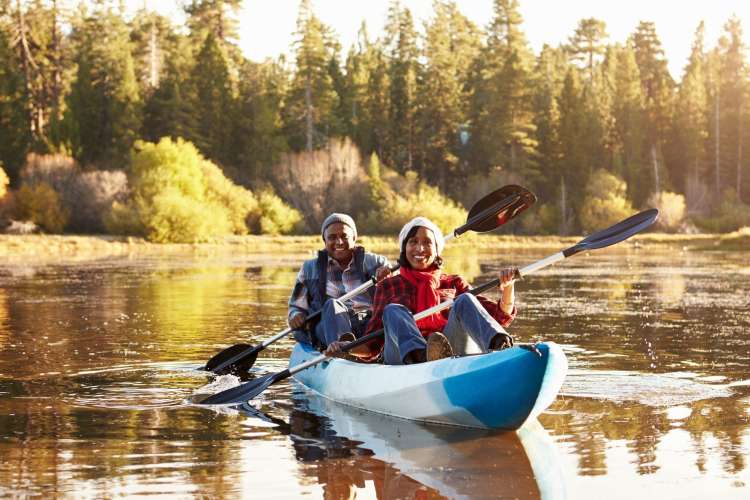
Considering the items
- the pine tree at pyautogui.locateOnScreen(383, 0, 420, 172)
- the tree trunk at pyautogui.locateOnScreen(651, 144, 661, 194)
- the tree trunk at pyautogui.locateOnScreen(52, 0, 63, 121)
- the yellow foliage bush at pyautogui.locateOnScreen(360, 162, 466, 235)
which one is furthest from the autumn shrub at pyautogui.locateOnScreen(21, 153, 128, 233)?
the tree trunk at pyautogui.locateOnScreen(651, 144, 661, 194)

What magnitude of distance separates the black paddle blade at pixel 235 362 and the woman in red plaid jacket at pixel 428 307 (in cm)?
265

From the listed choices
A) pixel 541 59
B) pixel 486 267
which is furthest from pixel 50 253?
pixel 541 59

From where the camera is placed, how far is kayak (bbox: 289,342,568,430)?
23.0 feet

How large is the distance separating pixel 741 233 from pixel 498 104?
2438cm

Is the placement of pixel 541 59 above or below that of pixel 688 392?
above

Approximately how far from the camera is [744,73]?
83062 millimetres

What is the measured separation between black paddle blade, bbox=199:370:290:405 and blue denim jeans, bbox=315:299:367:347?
58 cm

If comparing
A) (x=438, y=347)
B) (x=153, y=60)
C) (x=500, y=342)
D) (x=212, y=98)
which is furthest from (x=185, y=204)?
(x=500, y=342)

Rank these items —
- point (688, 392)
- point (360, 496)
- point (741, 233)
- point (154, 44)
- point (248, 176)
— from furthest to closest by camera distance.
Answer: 1. point (154, 44)
2. point (248, 176)
3. point (741, 233)
4. point (688, 392)
5. point (360, 496)

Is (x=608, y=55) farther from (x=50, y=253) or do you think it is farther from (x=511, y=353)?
(x=511, y=353)

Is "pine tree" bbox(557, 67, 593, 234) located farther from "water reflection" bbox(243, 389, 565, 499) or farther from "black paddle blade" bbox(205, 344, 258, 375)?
"water reflection" bbox(243, 389, 565, 499)

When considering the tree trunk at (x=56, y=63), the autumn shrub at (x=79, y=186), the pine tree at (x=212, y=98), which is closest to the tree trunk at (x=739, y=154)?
the pine tree at (x=212, y=98)

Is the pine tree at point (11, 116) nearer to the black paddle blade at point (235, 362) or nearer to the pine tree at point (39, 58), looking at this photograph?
the pine tree at point (39, 58)

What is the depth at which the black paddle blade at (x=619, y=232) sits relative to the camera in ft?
30.0
